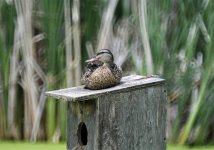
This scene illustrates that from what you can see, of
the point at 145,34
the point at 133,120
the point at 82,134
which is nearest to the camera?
the point at 133,120

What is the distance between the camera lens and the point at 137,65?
5.90 metres

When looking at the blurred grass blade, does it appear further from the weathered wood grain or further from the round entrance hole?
the round entrance hole

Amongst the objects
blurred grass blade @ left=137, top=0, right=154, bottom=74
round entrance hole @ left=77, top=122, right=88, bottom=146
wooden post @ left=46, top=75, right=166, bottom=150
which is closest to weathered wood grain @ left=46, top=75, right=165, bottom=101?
wooden post @ left=46, top=75, right=166, bottom=150

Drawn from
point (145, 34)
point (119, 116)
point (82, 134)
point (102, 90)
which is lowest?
point (82, 134)

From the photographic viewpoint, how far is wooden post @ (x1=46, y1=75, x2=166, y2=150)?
3.67 m

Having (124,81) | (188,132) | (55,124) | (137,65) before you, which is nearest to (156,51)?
(137,65)

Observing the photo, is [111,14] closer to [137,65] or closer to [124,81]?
[137,65]

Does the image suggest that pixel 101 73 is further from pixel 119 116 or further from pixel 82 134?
pixel 82 134

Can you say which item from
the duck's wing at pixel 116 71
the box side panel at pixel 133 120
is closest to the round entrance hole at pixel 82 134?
the box side panel at pixel 133 120

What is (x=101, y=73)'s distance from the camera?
3.65m

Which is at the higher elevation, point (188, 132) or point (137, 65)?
point (137, 65)

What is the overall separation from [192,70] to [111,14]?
814 millimetres

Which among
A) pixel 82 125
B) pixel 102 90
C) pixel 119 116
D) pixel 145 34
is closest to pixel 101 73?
pixel 102 90

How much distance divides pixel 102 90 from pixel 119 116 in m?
0.17
